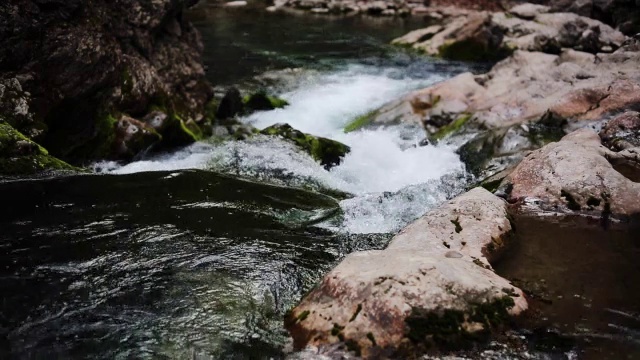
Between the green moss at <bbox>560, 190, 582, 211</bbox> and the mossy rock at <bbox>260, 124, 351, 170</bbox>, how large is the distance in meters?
5.59

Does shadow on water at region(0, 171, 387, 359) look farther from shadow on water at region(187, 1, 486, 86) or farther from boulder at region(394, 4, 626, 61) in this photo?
boulder at region(394, 4, 626, 61)

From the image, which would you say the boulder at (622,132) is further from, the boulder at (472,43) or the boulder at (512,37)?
the boulder at (472,43)

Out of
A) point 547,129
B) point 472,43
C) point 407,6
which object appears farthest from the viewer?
point 407,6

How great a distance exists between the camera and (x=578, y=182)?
26.5 feet

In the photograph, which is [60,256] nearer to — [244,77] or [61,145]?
[61,145]

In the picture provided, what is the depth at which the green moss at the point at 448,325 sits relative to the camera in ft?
15.9

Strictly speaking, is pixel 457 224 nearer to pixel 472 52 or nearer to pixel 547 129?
pixel 547 129

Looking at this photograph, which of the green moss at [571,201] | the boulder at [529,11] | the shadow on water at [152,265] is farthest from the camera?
the boulder at [529,11]

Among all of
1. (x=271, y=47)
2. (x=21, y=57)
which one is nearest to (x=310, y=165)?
(x=21, y=57)

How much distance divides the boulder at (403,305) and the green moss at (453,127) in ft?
29.0

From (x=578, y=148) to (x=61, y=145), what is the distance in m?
10.3

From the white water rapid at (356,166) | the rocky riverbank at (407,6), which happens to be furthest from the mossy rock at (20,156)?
the rocky riverbank at (407,6)

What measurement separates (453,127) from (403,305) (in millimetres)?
10499

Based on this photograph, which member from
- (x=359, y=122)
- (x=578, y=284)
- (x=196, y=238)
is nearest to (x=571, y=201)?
(x=578, y=284)
